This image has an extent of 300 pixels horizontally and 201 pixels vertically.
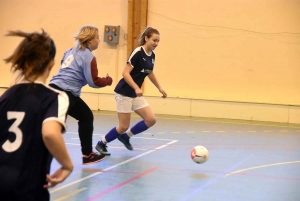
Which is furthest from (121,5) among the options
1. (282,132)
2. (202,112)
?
(282,132)

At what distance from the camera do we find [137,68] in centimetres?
596

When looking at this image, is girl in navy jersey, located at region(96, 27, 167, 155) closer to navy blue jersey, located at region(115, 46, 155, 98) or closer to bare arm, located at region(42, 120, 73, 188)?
navy blue jersey, located at region(115, 46, 155, 98)

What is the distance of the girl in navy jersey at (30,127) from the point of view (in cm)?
202

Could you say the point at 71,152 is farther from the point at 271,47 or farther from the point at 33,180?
the point at 271,47

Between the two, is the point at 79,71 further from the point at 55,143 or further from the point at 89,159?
the point at 55,143

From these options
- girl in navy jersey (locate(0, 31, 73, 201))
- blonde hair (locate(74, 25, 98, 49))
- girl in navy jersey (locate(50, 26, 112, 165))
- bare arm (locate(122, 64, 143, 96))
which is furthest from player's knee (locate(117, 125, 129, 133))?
girl in navy jersey (locate(0, 31, 73, 201))

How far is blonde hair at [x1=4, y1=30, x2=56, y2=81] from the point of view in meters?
2.08

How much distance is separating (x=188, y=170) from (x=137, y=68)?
1.47m

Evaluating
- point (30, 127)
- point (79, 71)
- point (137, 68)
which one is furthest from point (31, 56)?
point (137, 68)

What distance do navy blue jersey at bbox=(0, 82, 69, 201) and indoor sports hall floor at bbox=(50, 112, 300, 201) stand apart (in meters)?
2.13

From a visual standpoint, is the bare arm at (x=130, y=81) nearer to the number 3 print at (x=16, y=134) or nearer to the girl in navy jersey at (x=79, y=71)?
the girl in navy jersey at (x=79, y=71)

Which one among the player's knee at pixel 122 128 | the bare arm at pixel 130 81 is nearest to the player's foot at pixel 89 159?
the player's knee at pixel 122 128

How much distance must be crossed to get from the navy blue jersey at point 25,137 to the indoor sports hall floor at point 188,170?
6.98 feet

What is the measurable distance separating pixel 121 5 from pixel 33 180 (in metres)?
10.8
